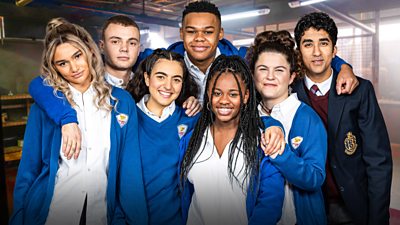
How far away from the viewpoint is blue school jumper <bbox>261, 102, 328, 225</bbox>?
42.3 inches

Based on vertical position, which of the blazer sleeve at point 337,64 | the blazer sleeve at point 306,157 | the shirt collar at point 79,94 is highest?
the blazer sleeve at point 337,64

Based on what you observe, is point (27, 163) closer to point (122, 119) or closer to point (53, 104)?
point (53, 104)

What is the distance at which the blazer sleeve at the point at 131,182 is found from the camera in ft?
3.92

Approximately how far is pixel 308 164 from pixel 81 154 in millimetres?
822

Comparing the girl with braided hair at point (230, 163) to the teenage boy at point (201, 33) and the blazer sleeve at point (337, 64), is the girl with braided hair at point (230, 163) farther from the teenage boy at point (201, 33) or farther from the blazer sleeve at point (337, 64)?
the blazer sleeve at point (337, 64)

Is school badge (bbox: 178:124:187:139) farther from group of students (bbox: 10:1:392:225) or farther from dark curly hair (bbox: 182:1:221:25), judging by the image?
dark curly hair (bbox: 182:1:221:25)

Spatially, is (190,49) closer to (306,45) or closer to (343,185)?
(306,45)

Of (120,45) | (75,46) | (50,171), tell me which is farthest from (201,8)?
(50,171)

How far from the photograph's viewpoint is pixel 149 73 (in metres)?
1.34

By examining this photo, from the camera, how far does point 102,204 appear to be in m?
1.21

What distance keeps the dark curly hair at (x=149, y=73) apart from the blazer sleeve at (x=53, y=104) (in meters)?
0.35

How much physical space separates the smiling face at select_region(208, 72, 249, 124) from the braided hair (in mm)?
13

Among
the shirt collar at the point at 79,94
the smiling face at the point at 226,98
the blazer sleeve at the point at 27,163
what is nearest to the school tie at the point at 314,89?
the smiling face at the point at 226,98

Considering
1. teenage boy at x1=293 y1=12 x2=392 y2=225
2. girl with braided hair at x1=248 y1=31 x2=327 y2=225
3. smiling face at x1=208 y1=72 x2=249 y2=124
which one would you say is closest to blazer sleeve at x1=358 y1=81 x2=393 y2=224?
teenage boy at x1=293 y1=12 x2=392 y2=225
